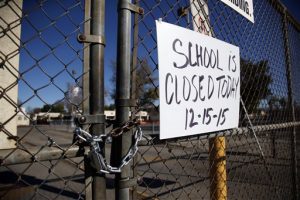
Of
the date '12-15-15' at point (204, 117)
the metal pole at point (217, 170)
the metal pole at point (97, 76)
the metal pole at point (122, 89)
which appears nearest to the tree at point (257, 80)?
the metal pole at point (217, 170)

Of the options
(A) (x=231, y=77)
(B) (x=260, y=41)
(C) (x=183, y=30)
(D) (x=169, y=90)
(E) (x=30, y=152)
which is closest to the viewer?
(E) (x=30, y=152)

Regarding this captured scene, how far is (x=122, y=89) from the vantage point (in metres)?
1.26

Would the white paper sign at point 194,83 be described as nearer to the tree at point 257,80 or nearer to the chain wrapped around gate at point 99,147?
the chain wrapped around gate at point 99,147

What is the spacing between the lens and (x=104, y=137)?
1161 millimetres

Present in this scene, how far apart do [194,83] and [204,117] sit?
0.22m

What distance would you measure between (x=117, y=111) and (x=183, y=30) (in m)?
0.61

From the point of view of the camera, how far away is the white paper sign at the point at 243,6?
2280mm

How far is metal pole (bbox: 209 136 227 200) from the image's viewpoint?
7.52 ft

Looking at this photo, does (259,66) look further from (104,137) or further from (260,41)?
(104,137)

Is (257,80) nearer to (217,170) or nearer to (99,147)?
(217,170)

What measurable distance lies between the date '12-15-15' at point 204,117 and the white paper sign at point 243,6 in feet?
2.86

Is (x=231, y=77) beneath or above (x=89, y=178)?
above

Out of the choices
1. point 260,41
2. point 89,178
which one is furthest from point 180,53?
point 260,41

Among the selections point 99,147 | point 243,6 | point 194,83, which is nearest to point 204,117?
point 194,83
